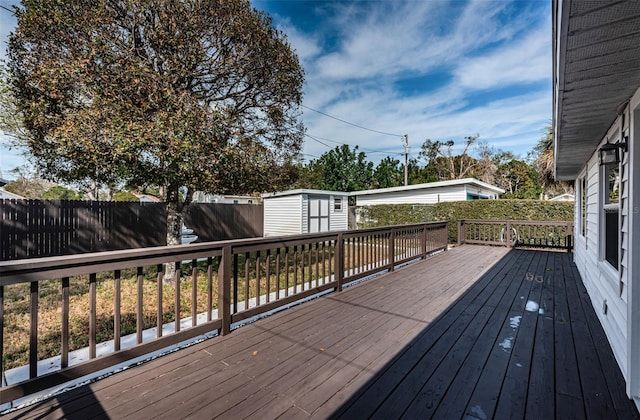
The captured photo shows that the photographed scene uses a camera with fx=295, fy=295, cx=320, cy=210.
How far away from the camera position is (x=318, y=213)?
13648 mm

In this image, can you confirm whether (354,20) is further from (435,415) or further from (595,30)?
(435,415)

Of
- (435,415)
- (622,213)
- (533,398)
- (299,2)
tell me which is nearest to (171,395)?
(435,415)

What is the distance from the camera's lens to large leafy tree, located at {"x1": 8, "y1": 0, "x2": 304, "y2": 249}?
446 centimetres

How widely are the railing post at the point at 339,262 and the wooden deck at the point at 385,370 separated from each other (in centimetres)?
45

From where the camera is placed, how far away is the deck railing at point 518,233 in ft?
27.7

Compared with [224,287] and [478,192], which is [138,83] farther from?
[478,192]

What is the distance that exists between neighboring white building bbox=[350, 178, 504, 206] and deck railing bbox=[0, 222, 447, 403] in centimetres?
646

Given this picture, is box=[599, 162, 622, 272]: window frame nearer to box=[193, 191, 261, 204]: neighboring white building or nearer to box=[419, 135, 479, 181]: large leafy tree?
box=[193, 191, 261, 204]: neighboring white building

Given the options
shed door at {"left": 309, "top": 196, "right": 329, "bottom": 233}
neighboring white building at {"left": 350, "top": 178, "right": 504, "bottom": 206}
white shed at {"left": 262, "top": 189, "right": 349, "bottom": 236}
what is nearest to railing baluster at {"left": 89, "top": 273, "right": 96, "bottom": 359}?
white shed at {"left": 262, "top": 189, "right": 349, "bottom": 236}

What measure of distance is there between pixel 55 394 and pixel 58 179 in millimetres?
5793

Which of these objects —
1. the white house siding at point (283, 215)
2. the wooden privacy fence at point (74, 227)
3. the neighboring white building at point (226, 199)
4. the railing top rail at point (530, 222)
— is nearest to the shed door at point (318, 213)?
the white house siding at point (283, 215)

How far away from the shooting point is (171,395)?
187 cm

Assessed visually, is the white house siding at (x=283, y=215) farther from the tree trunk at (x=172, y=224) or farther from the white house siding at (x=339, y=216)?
the tree trunk at (x=172, y=224)

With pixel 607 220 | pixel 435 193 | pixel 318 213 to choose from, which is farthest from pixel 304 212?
pixel 607 220
